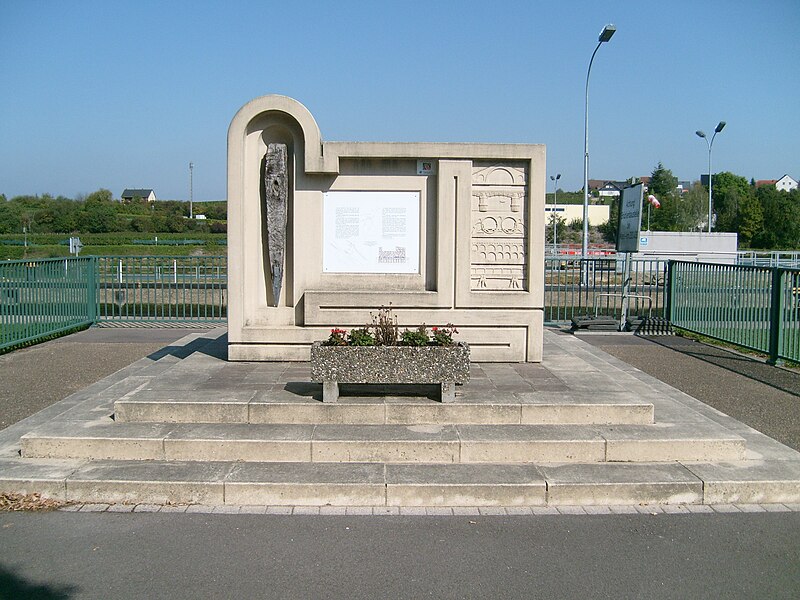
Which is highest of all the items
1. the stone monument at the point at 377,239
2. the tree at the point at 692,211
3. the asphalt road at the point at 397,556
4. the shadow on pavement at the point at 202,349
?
the tree at the point at 692,211

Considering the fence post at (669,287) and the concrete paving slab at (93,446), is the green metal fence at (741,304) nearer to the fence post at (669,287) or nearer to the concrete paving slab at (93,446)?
the fence post at (669,287)

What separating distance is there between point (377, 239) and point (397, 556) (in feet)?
17.8

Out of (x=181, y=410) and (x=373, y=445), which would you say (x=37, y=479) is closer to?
(x=181, y=410)

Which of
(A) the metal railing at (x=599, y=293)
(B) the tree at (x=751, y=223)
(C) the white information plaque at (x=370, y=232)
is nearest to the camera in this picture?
(C) the white information plaque at (x=370, y=232)

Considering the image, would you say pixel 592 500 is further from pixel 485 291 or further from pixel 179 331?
pixel 179 331

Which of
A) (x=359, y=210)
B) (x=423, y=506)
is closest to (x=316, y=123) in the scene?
(x=359, y=210)

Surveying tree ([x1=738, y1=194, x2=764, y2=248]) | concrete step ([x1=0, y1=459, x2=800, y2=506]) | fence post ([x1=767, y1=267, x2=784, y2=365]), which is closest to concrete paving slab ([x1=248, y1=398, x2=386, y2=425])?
concrete step ([x1=0, y1=459, x2=800, y2=506])

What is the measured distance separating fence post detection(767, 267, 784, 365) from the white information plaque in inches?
259

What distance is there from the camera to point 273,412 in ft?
24.1

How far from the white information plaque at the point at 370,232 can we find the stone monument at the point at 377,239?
A: 0.04 feet

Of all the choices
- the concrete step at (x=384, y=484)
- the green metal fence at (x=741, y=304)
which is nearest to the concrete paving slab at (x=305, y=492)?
the concrete step at (x=384, y=484)

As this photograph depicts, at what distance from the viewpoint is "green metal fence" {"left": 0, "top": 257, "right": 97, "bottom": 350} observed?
523 inches

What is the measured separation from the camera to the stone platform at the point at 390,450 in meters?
6.17

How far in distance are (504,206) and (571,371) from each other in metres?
2.39
